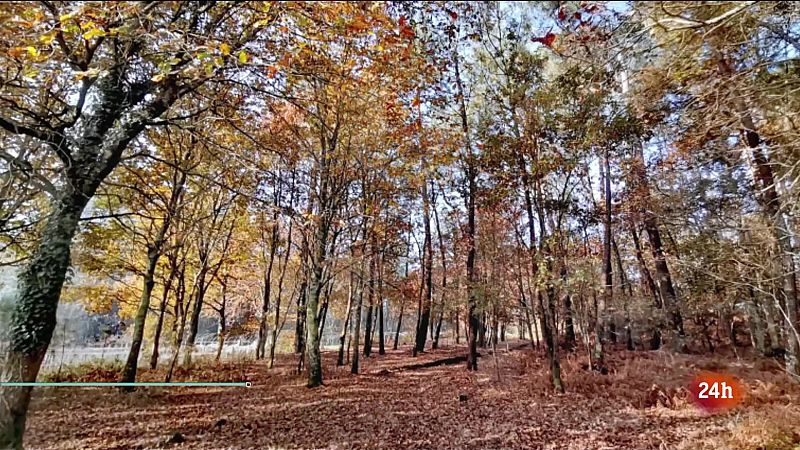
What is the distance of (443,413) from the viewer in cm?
702

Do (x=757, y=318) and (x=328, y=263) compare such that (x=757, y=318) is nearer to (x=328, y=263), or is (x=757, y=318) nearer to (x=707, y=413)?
(x=707, y=413)

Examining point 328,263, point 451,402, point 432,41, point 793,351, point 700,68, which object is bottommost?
point 451,402

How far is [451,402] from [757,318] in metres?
9.65

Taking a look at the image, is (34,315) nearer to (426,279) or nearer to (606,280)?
(606,280)

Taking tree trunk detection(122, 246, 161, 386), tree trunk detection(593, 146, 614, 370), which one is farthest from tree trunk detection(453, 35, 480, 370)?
tree trunk detection(122, 246, 161, 386)

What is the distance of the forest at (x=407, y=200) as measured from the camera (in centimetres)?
378

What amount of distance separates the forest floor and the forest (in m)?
0.07

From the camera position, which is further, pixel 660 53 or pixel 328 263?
pixel 328 263

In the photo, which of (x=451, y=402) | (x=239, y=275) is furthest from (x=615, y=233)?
(x=239, y=275)

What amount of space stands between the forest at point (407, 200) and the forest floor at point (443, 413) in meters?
0.07

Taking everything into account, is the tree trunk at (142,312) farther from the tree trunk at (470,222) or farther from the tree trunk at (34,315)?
the tree trunk at (470,222)

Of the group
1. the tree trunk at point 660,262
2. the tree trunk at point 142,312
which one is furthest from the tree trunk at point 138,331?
the tree trunk at point 660,262

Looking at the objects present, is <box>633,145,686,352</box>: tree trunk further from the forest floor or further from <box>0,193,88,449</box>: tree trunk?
<box>0,193,88,449</box>: tree trunk

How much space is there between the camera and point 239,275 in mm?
15266
